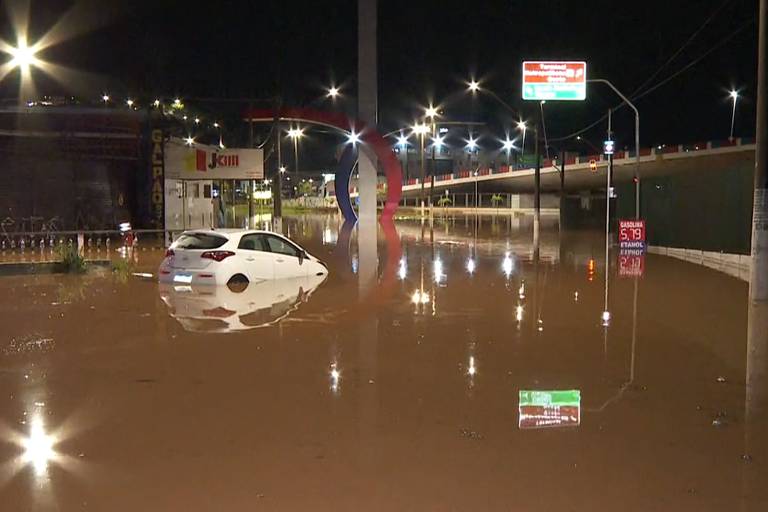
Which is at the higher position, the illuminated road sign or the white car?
the illuminated road sign

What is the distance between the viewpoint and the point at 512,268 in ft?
75.0

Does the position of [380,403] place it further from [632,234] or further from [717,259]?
[632,234]

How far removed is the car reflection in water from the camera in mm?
12859

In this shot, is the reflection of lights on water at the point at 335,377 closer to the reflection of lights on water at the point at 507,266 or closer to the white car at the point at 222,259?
the white car at the point at 222,259

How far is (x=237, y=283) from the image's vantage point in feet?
58.3

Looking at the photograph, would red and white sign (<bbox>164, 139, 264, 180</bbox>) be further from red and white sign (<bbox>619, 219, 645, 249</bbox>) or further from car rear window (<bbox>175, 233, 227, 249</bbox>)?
car rear window (<bbox>175, 233, 227, 249</bbox>)

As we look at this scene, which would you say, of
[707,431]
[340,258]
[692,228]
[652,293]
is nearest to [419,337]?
[707,431]

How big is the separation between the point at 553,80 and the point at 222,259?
22938 mm

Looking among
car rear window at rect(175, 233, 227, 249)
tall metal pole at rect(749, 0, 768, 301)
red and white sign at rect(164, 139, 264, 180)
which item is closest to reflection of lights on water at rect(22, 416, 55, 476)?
car rear window at rect(175, 233, 227, 249)

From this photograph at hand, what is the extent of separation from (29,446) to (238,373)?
2.97 m

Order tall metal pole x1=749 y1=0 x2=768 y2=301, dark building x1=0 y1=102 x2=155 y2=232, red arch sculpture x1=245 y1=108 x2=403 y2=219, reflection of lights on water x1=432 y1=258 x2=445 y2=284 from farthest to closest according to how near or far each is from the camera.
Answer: red arch sculpture x1=245 y1=108 x2=403 y2=219, dark building x1=0 y1=102 x2=155 y2=232, reflection of lights on water x1=432 y1=258 x2=445 y2=284, tall metal pole x1=749 y1=0 x2=768 y2=301

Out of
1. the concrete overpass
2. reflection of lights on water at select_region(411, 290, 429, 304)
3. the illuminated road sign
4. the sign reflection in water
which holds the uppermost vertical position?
the illuminated road sign

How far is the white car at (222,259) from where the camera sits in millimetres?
17156

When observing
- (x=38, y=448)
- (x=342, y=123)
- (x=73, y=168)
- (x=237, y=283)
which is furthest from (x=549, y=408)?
(x=342, y=123)
